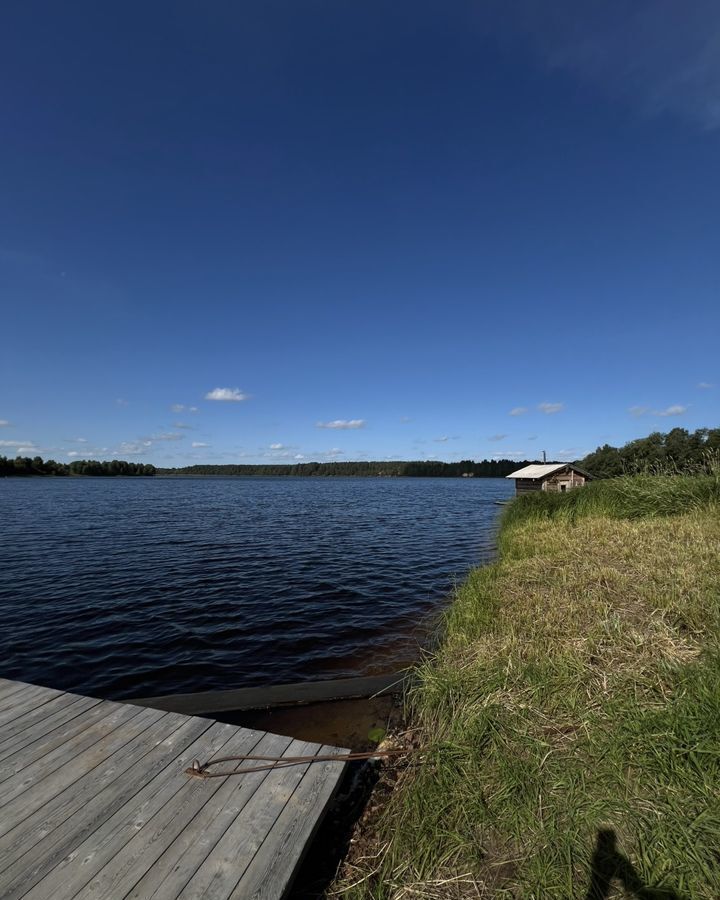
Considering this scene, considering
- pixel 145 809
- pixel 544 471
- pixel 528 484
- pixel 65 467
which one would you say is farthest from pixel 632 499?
pixel 65 467

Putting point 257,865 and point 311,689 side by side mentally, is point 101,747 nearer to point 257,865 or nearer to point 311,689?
point 257,865

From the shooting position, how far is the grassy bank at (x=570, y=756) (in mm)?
3350

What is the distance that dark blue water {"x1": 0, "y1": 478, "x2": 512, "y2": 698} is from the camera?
977 cm

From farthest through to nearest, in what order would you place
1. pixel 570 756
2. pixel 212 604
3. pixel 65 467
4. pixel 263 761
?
pixel 65 467 → pixel 212 604 → pixel 263 761 → pixel 570 756

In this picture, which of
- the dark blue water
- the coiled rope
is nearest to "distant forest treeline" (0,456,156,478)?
the dark blue water

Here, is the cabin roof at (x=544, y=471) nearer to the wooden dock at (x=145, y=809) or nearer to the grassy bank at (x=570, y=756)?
the grassy bank at (x=570, y=756)

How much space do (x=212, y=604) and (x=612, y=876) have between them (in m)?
13.0

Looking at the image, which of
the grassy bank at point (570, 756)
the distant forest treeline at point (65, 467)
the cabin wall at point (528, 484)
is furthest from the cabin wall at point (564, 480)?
the distant forest treeline at point (65, 467)

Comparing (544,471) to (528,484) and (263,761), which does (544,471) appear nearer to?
(528,484)

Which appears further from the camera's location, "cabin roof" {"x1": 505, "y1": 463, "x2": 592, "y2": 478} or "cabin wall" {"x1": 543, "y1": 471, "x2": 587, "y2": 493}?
"cabin roof" {"x1": 505, "y1": 463, "x2": 592, "y2": 478}

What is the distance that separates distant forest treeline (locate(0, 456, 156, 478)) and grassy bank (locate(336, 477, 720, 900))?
17941 cm

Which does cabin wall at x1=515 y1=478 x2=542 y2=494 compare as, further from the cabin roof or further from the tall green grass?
the tall green grass

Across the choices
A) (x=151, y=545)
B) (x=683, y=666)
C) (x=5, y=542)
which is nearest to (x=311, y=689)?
(x=683, y=666)

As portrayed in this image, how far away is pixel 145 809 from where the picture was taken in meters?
4.13
